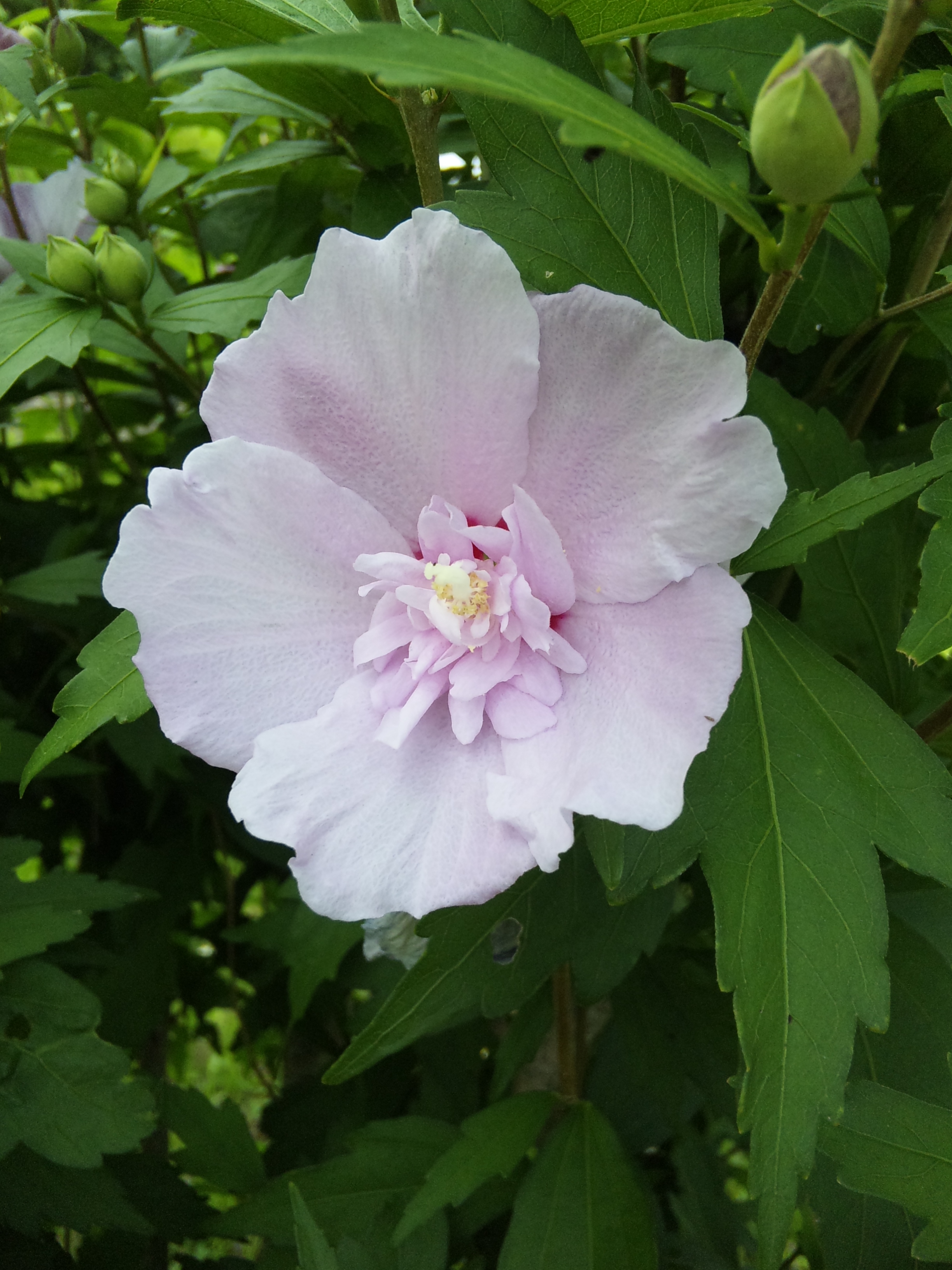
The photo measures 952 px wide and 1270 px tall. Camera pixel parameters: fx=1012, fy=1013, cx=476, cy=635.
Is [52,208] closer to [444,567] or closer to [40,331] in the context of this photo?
[40,331]

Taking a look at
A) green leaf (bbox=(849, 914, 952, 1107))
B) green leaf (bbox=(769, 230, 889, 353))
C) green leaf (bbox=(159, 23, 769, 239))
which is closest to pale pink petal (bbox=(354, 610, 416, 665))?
green leaf (bbox=(159, 23, 769, 239))

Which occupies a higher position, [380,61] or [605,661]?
[380,61]

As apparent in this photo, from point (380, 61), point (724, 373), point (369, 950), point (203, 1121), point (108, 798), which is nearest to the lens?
point (380, 61)

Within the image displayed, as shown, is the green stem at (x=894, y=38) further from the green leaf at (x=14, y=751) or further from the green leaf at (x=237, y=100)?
the green leaf at (x=14, y=751)

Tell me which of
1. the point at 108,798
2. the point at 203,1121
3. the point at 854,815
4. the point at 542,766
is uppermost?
the point at 542,766

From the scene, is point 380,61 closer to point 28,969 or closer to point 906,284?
point 906,284

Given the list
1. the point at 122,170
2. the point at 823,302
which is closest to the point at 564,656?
the point at 823,302

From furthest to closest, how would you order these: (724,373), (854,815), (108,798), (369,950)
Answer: (108,798)
(369,950)
(854,815)
(724,373)

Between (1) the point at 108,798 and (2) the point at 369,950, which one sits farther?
(1) the point at 108,798

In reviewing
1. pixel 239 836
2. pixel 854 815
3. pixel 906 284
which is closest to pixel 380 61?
pixel 854 815
